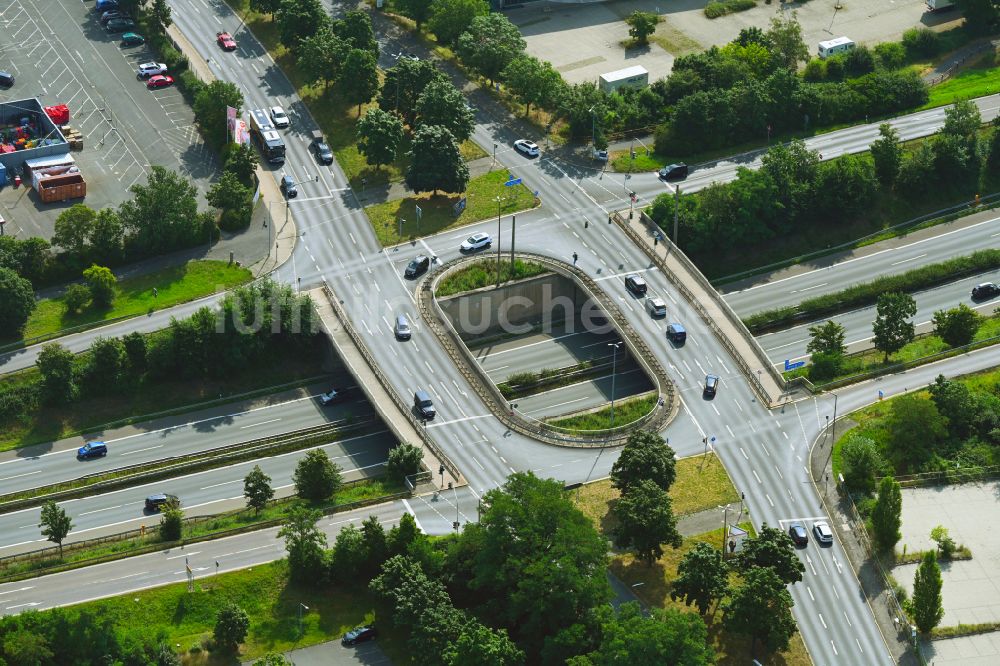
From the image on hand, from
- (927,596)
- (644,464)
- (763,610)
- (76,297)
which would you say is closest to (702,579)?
(763,610)

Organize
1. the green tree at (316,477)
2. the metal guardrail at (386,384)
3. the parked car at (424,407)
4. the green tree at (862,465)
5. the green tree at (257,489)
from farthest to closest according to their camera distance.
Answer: the parked car at (424,407) → the metal guardrail at (386,384) → the green tree at (862,465) → the green tree at (316,477) → the green tree at (257,489)

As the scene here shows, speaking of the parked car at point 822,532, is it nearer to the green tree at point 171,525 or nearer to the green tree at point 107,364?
the green tree at point 171,525

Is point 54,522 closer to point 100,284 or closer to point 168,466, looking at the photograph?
point 168,466

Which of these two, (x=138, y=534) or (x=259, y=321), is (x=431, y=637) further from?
(x=259, y=321)

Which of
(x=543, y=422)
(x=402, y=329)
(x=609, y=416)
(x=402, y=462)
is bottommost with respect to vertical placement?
(x=402, y=462)

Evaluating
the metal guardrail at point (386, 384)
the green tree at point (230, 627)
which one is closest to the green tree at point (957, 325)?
the metal guardrail at point (386, 384)

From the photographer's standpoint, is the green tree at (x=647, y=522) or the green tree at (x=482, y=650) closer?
the green tree at (x=482, y=650)
